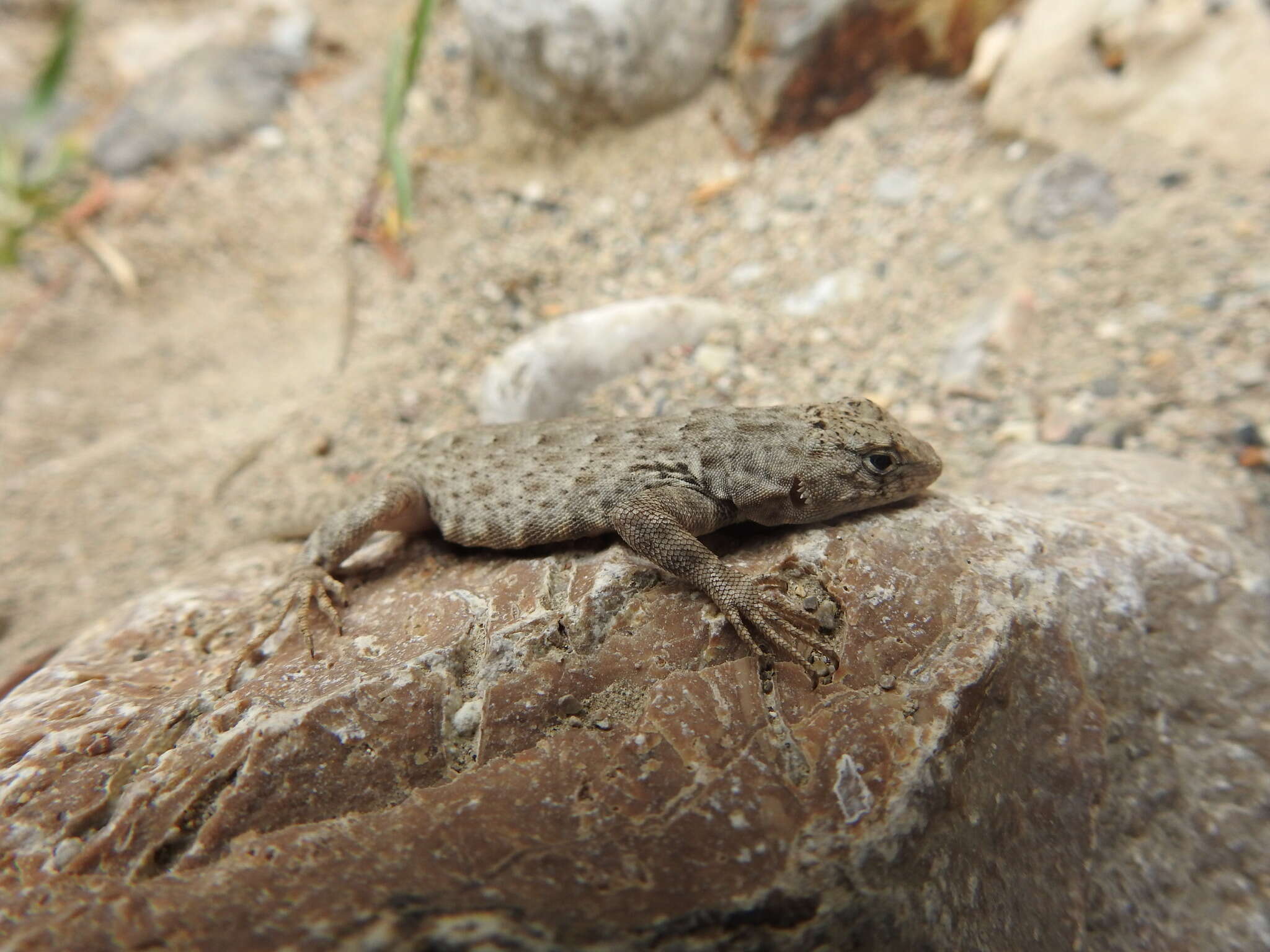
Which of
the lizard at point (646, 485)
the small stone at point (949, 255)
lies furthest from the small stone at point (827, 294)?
the lizard at point (646, 485)

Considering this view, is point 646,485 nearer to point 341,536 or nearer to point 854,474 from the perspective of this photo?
point 854,474

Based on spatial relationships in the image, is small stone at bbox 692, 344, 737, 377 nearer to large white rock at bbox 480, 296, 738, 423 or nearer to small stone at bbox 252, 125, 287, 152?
large white rock at bbox 480, 296, 738, 423

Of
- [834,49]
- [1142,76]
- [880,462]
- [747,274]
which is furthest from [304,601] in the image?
[1142,76]

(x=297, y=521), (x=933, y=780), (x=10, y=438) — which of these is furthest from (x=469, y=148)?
(x=933, y=780)

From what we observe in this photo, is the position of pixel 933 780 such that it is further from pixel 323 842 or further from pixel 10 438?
pixel 10 438

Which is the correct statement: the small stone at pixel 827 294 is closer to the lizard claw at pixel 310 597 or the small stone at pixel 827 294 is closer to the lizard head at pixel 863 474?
the lizard head at pixel 863 474

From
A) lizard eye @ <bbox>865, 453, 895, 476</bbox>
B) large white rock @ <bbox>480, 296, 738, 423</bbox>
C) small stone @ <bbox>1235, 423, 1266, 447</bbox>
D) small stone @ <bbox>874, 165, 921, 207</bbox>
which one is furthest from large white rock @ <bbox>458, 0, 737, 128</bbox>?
small stone @ <bbox>1235, 423, 1266, 447</bbox>
